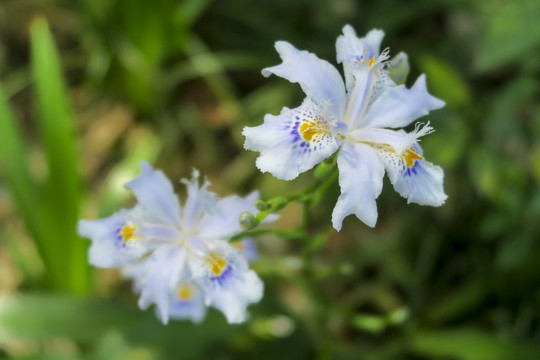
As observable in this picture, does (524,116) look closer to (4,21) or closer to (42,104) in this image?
(42,104)

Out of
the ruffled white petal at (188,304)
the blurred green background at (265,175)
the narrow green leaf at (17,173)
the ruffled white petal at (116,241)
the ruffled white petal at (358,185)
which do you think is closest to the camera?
the ruffled white petal at (358,185)

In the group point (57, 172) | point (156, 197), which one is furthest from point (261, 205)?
point (57, 172)

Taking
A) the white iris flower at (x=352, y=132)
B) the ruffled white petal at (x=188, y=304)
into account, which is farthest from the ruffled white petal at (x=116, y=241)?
the white iris flower at (x=352, y=132)

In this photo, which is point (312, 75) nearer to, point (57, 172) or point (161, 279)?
point (161, 279)

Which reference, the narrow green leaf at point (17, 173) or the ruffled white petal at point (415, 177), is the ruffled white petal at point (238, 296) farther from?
the narrow green leaf at point (17, 173)

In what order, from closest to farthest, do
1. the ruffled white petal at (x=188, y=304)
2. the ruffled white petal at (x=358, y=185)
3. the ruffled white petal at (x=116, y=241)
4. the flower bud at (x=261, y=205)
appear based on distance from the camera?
the ruffled white petal at (x=358, y=185), the flower bud at (x=261, y=205), the ruffled white petal at (x=116, y=241), the ruffled white petal at (x=188, y=304)

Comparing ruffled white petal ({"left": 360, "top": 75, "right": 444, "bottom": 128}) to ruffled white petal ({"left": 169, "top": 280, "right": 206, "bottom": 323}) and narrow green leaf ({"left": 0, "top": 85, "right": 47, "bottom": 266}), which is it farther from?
narrow green leaf ({"left": 0, "top": 85, "right": 47, "bottom": 266})
